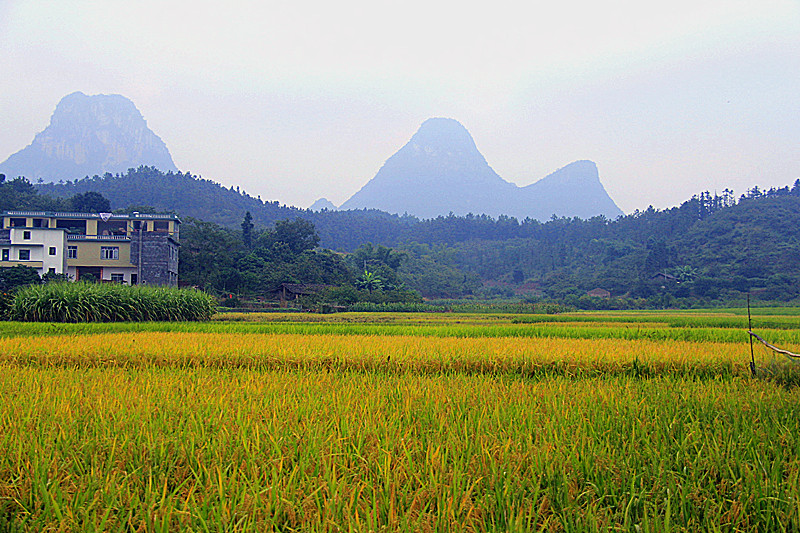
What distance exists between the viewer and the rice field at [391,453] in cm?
189

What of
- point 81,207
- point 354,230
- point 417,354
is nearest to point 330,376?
point 417,354

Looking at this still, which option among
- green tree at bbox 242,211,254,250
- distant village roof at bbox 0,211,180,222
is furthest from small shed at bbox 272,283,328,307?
green tree at bbox 242,211,254,250

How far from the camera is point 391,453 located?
2.34m

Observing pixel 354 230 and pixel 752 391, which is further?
pixel 354 230

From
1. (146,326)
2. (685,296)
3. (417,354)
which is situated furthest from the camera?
(685,296)

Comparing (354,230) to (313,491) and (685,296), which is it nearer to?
(685,296)

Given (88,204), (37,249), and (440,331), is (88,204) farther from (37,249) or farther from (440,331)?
(440,331)

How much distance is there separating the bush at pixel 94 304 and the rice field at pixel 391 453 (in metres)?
8.29

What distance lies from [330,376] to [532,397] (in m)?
1.85

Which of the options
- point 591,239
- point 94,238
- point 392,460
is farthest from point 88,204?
point 591,239

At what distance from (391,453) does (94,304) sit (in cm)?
1234

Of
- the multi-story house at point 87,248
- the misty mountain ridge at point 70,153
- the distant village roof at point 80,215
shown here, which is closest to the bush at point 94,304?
the multi-story house at point 87,248

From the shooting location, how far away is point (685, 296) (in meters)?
43.1

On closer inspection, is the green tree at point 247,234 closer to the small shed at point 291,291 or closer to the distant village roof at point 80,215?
the distant village roof at point 80,215
